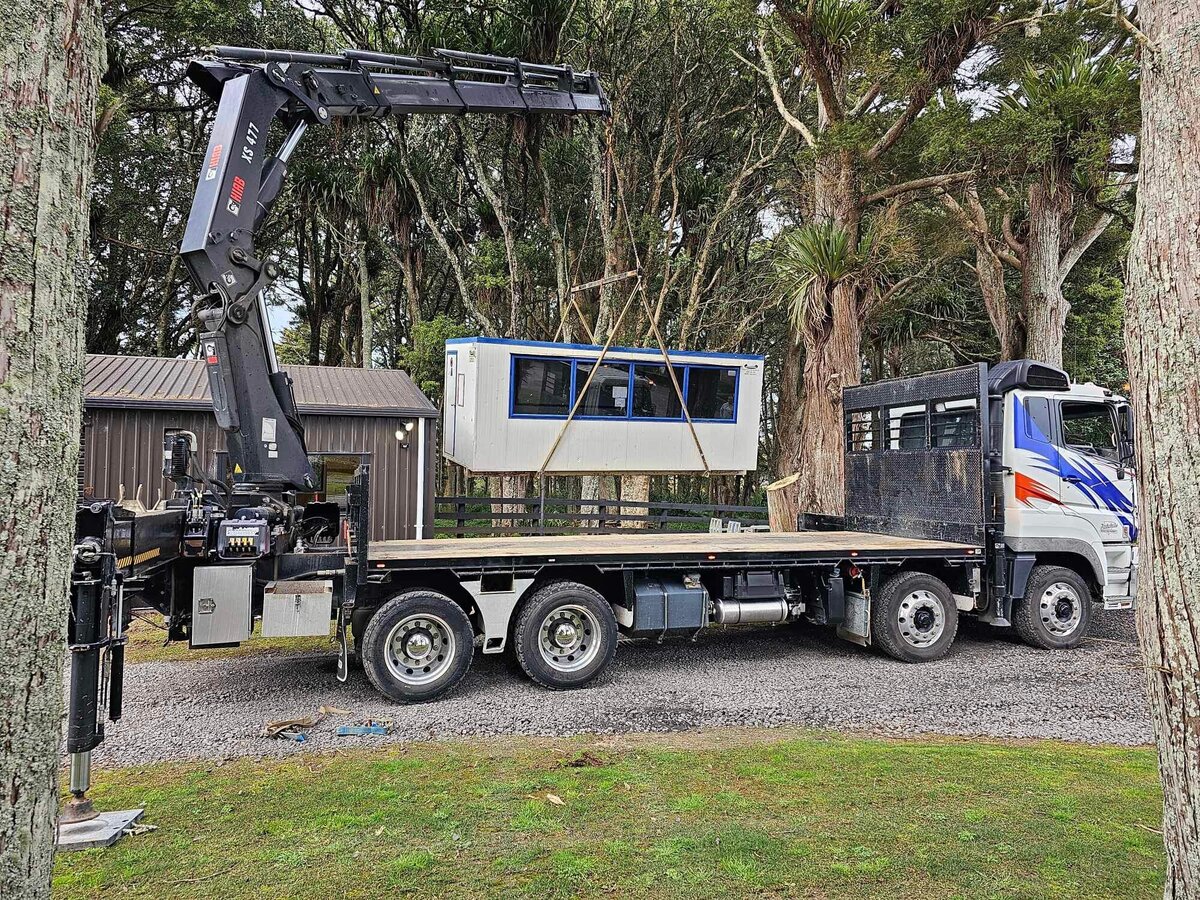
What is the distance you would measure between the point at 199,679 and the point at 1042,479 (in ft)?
26.9

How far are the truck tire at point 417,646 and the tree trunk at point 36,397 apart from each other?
167 inches

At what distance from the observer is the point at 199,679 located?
6527mm

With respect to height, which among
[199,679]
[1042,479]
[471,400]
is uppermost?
[471,400]

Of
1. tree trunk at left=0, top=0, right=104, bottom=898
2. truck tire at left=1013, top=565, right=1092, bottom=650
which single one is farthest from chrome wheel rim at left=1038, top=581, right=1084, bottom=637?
tree trunk at left=0, top=0, right=104, bottom=898

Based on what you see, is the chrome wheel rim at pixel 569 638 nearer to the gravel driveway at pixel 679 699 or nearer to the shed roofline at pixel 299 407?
the gravel driveway at pixel 679 699

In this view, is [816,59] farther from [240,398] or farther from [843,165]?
[240,398]

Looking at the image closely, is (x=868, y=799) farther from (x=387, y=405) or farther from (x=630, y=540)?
(x=387, y=405)

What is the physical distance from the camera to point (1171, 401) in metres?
2.02

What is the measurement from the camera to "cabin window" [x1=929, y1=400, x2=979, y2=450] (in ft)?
24.8

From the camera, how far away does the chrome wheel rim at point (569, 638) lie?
627cm

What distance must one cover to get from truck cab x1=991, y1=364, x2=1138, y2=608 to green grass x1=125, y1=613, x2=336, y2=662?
7150 mm

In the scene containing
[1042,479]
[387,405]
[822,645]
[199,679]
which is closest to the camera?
[199,679]

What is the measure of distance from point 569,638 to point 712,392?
6.12 meters

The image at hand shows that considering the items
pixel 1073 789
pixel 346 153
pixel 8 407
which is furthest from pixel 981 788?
pixel 346 153
